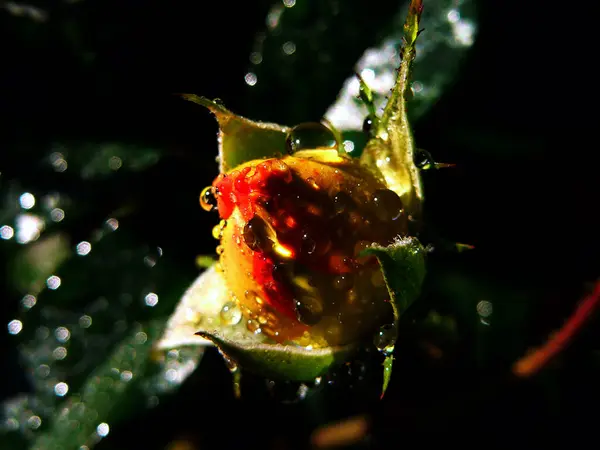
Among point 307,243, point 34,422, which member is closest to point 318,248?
point 307,243

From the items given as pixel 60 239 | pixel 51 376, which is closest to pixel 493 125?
pixel 51 376

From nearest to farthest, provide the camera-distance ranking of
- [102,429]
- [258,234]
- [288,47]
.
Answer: [258,234] < [102,429] < [288,47]

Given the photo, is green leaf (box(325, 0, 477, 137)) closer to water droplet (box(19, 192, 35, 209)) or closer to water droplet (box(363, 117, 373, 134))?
water droplet (box(363, 117, 373, 134))

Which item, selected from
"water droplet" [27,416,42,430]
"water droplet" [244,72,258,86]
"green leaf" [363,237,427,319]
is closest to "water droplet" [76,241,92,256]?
"water droplet" [27,416,42,430]

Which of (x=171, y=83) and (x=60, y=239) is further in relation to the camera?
(x=60, y=239)

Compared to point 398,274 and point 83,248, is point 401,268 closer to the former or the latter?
point 398,274

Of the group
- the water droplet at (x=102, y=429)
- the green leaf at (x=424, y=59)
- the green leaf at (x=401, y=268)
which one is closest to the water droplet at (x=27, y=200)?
the water droplet at (x=102, y=429)

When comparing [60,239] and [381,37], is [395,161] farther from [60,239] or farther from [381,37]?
[60,239]
